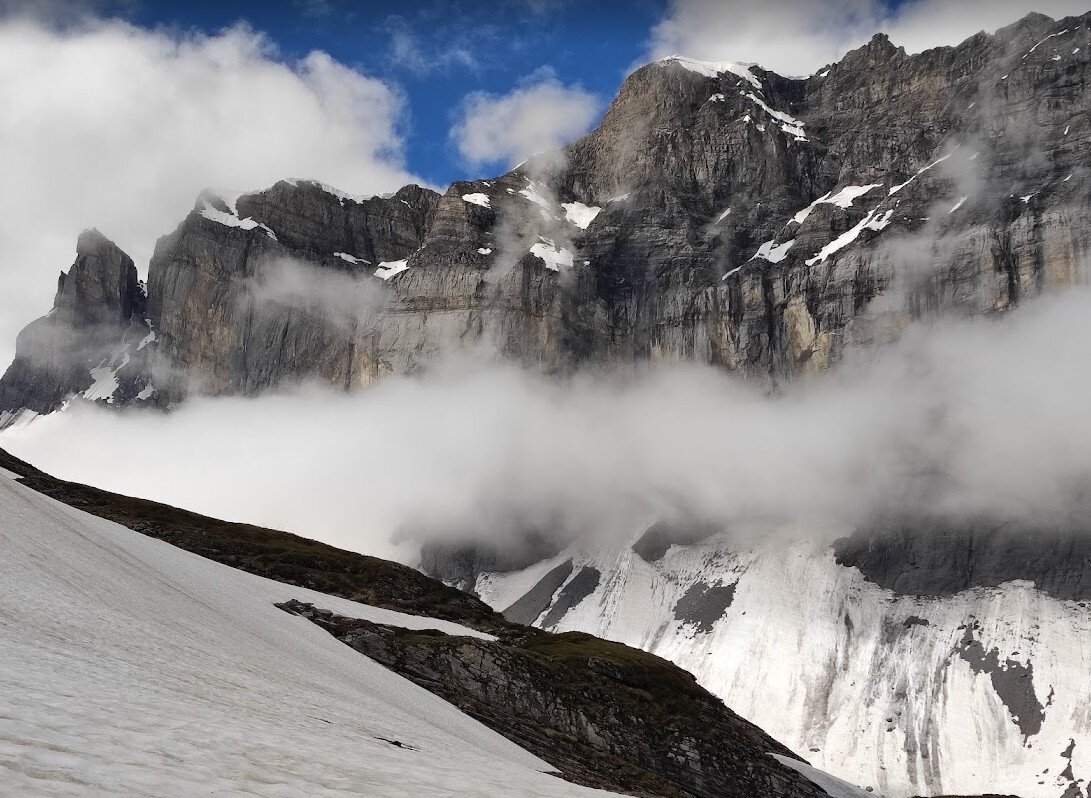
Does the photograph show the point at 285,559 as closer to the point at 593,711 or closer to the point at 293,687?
the point at 593,711

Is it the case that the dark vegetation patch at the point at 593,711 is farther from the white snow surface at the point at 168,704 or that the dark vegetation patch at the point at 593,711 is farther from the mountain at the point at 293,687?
the white snow surface at the point at 168,704

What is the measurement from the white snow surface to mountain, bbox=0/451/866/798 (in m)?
0.07

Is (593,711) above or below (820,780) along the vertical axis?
above

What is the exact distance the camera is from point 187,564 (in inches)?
2672

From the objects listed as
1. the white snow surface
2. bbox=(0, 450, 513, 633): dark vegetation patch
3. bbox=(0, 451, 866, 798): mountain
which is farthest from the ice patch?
the white snow surface

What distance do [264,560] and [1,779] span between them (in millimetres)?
105653

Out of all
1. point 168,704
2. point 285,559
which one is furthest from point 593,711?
point 168,704

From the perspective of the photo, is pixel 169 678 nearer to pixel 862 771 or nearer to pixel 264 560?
pixel 264 560

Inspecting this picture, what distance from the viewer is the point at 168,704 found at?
16969 mm

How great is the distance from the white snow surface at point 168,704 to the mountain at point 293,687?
0.24 feet

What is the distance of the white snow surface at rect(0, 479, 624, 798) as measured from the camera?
11.5 m

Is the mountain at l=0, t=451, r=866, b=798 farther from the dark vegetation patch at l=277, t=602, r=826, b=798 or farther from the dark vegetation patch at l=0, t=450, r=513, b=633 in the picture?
the dark vegetation patch at l=0, t=450, r=513, b=633

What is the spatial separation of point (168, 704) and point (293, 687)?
487 inches

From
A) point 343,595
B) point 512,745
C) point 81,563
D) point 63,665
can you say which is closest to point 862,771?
point 343,595
